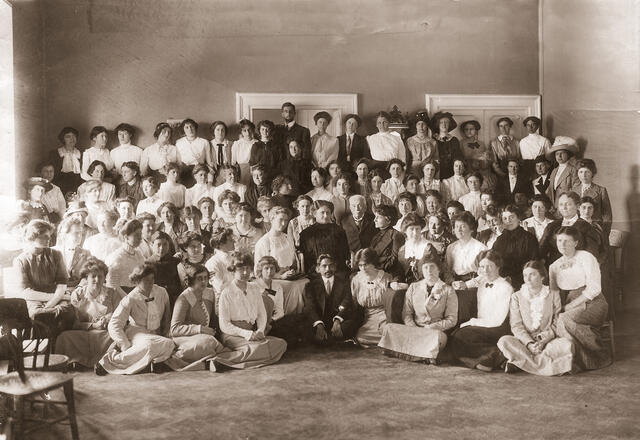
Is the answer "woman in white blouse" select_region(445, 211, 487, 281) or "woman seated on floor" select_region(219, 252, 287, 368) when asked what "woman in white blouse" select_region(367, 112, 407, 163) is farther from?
"woman seated on floor" select_region(219, 252, 287, 368)

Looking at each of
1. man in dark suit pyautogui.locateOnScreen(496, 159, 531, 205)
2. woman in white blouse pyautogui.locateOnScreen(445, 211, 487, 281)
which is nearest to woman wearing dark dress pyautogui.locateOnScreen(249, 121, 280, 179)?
man in dark suit pyautogui.locateOnScreen(496, 159, 531, 205)

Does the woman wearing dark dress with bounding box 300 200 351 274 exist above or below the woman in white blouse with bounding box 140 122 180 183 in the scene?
below

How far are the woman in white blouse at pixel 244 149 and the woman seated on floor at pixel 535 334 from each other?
4270mm

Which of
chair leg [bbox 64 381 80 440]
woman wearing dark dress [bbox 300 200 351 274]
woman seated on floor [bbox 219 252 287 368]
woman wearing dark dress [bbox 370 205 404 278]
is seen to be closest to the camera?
chair leg [bbox 64 381 80 440]

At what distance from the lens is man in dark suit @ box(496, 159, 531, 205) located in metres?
8.62

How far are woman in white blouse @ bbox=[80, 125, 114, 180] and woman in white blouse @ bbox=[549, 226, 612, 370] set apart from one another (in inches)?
222

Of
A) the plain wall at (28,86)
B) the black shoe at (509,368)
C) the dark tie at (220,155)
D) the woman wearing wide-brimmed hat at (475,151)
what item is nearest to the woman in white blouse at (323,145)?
the dark tie at (220,155)

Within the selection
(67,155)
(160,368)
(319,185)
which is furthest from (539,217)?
(67,155)

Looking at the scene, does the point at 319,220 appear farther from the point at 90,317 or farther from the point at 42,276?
the point at 42,276

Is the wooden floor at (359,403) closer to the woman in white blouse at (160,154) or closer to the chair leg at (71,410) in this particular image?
the chair leg at (71,410)

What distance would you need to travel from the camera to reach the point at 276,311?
6316 millimetres

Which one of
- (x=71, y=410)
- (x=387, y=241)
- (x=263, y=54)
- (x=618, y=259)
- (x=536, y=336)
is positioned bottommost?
(x=71, y=410)

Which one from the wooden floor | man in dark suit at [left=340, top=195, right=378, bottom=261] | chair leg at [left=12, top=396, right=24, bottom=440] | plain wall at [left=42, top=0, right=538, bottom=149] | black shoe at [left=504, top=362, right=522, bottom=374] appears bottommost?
the wooden floor

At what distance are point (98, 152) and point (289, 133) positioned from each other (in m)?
2.44
